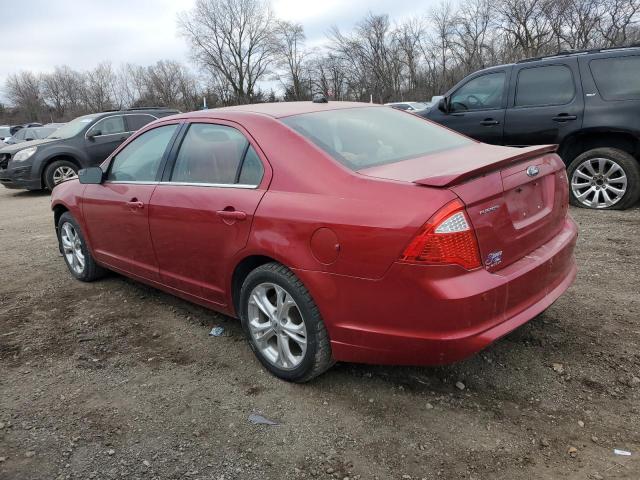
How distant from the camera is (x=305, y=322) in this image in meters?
2.74

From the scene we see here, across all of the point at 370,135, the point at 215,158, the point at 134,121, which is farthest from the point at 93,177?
the point at 134,121

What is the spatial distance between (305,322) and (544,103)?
5.40m

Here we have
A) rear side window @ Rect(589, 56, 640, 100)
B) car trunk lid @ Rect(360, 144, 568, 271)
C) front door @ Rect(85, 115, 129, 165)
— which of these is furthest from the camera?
front door @ Rect(85, 115, 129, 165)

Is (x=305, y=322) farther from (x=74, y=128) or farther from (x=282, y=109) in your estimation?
(x=74, y=128)

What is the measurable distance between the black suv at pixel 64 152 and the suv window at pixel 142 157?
793 cm

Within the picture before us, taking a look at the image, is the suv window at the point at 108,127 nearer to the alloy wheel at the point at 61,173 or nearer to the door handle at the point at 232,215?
the alloy wheel at the point at 61,173

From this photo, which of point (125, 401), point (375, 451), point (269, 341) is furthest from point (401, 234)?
point (125, 401)

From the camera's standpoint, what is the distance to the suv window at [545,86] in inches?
257

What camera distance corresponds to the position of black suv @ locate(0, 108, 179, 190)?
1131 cm

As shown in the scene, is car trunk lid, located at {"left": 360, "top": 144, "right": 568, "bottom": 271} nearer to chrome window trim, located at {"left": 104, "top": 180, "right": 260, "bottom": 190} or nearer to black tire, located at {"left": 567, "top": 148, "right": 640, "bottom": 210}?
chrome window trim, located at {"left": 104, "top": 180, "right": 260, "bottom": 190}

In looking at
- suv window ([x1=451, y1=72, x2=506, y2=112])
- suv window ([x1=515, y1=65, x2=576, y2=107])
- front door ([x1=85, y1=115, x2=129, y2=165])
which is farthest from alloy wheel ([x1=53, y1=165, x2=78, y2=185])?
suv window ([x1=515, y1=65, x2=576, y2=107])

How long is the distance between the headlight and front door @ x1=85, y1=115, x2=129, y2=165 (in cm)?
111

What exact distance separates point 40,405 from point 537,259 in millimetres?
2847

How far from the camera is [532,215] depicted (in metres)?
2.73
